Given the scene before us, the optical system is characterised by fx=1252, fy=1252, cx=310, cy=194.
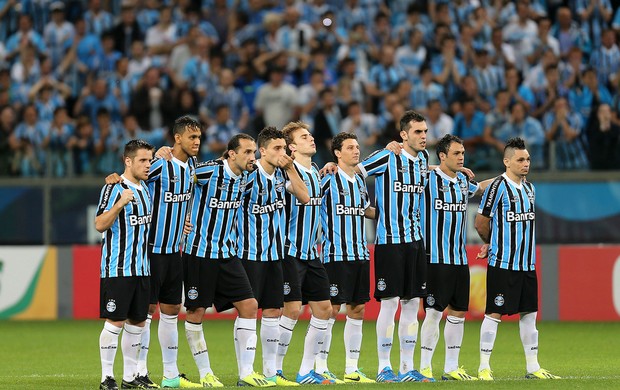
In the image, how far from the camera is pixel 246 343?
35.2 ft

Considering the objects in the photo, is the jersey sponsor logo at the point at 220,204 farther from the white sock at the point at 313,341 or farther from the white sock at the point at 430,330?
the white sock at the point at 430,330

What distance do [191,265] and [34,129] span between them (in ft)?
31.9

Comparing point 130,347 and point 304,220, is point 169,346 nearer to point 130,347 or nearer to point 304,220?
point 130,347

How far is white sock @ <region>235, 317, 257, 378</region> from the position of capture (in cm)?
1072

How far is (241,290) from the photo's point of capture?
35.4 ft

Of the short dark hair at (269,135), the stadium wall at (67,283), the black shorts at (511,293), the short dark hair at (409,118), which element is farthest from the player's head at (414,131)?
the stadium wall at (67,283)

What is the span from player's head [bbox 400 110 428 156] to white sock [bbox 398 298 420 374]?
55.4 inches

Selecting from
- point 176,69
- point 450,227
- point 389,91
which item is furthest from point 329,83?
point 450,227

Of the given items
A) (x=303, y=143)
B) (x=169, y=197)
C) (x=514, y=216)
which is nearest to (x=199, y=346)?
(x=169, y=197)

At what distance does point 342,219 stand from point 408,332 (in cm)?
119

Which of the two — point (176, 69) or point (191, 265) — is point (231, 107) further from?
point (191, 265)

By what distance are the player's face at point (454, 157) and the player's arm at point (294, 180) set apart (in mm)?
1491

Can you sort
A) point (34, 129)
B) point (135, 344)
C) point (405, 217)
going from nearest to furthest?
point (135, 344)
point (405, 217)
point (34, 129)

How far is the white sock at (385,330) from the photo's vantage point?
444 inches
